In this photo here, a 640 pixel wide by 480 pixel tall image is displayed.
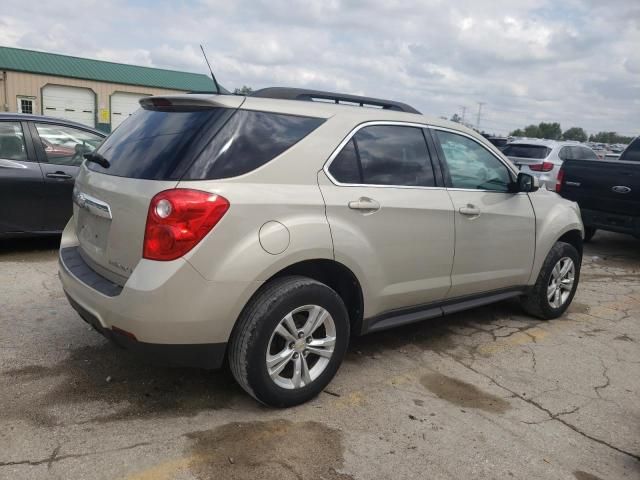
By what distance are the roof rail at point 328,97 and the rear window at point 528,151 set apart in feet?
31.7

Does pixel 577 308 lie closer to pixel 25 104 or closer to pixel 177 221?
pixel 177 221

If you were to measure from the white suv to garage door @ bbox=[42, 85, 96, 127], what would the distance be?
111ft

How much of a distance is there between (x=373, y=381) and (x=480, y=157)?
6.40 ft

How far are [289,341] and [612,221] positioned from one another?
21.3 ft

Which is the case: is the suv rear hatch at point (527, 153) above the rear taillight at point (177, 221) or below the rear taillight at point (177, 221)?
above

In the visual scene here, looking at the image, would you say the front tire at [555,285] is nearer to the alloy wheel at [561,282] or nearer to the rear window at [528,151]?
the alloy wheel at [561,282]

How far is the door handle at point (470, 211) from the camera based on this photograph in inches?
157

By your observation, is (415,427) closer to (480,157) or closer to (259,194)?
(259,194)

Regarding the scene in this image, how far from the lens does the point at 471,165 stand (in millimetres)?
4258

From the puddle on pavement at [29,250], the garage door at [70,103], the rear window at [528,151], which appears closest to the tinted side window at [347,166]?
the puddle on pavement at [29,250]

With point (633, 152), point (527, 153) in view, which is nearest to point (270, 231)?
point (633, 152)

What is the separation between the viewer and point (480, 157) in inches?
171

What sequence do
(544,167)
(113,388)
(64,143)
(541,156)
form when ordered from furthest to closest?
1. (541,156)
2. (544,167)
3. (64,143)
4. (113,388)

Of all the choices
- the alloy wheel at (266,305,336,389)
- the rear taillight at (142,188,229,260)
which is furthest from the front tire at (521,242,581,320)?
the rear taillight at (142,188,229,260)
